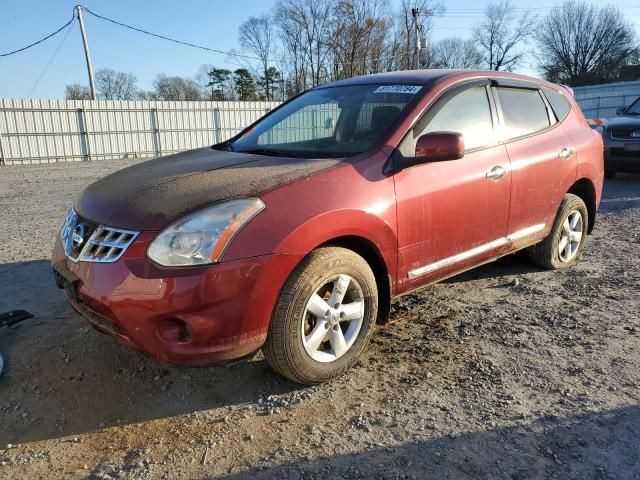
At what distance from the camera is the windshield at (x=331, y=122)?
3.17 metres

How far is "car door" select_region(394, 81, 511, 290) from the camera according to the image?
10.0ft

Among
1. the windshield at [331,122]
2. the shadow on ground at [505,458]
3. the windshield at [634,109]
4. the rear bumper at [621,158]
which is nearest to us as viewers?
the shadow on ground at [505,458]

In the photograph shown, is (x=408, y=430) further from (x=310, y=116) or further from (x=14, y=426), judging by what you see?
(x=310, y=116)

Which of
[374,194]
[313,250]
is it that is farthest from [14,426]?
[374,194]

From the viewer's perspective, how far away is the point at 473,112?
357 cm

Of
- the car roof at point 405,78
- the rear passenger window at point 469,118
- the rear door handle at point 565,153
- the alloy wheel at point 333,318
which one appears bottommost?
the alloy wheel at point 333,318

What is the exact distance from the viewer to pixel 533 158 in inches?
153

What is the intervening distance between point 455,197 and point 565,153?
1.61m

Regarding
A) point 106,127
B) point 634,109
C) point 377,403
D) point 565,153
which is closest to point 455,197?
point 377,403

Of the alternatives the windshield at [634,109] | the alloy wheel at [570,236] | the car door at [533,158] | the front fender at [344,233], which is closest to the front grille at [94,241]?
the front fender at [344,233]

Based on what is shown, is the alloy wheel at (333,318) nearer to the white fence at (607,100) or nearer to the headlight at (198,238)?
the headlight at (198,238)

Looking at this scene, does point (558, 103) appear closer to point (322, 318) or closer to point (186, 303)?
point (322, 318)

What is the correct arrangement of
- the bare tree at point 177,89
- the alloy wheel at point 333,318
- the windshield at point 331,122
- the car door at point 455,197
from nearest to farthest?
1. the alloy wheel at point 333,318
2. the car door at point 455,197
3. the windshield at point 331,122
4. the bare tree at point 177,89

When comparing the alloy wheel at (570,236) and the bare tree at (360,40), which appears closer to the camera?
the alloy wheel at (570,236)
